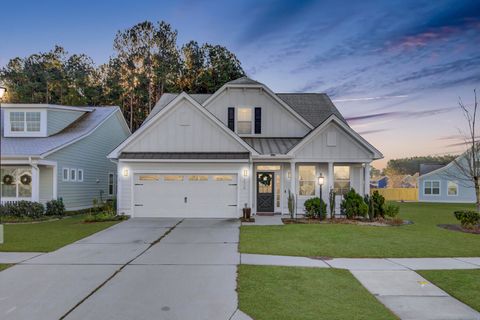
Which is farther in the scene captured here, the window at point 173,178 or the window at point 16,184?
the window at point 16,184

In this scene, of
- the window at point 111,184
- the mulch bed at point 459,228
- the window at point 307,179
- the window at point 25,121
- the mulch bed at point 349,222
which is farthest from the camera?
the window at point 111,184

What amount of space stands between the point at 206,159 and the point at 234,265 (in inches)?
339

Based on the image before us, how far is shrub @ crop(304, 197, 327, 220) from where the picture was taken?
14953mm

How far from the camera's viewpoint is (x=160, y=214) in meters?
15.8

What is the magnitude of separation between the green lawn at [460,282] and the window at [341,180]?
10.3 m

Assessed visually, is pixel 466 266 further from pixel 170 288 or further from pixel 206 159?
pixel 206 159

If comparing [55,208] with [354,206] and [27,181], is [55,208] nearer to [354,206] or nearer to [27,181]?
[27,181]

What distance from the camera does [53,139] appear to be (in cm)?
1827

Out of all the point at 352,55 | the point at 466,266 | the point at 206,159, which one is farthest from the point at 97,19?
the point at 466,266

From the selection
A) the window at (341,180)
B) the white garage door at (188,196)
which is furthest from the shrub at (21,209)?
the window at (341,180)

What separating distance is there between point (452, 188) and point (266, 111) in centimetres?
2360

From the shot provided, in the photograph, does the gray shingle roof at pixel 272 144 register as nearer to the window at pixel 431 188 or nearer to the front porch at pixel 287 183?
the front porch at pixel 287 183

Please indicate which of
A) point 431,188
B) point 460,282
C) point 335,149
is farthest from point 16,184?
point 431,188

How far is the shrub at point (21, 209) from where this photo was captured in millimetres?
15375
